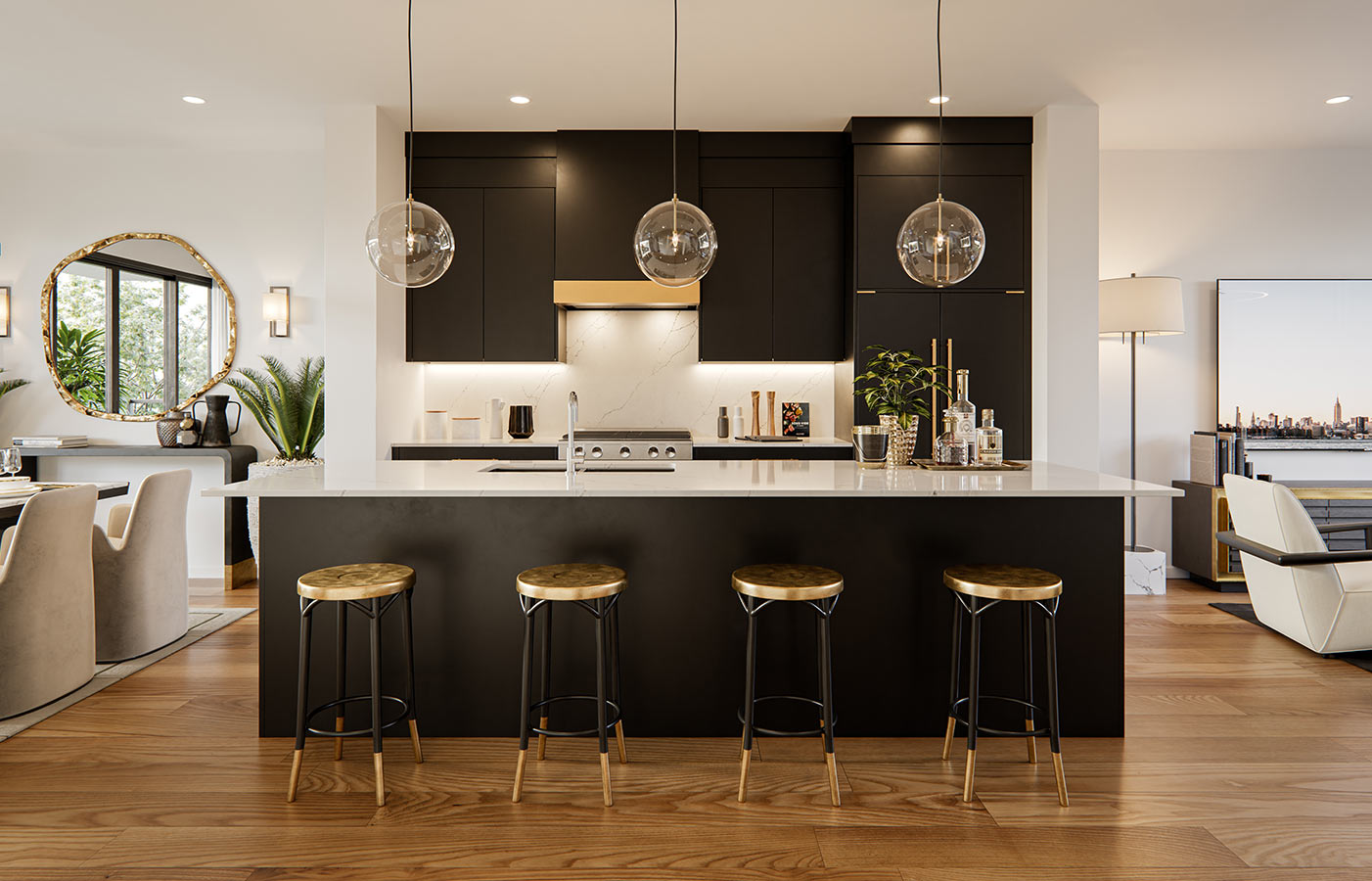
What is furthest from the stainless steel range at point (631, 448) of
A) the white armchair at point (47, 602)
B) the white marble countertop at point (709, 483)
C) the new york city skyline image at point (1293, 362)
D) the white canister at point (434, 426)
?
the new york city skyline image at point (1293, 362)

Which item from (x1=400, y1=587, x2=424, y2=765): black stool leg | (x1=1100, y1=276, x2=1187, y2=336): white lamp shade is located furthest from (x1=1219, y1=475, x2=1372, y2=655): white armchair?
(x1=400, y1=587, x2=424, y2=765): black stool leg

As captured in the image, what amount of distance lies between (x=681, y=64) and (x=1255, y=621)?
13.9ft

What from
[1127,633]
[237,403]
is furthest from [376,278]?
[1127,633]

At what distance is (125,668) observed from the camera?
3.73 meters

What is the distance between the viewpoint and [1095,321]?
4730mm

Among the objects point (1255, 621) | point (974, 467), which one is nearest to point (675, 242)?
point (974, 467)

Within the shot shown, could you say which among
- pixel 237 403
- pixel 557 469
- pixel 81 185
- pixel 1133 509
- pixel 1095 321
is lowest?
pixel 1133 509

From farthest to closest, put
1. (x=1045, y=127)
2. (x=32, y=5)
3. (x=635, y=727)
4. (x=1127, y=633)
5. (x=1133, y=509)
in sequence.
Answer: (x=1133, y=509) < (x=1045, y=127) < (x=1127, y=633) < (x=32, y=5) < (x=635, y=727)

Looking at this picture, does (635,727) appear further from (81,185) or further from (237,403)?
(81,185)

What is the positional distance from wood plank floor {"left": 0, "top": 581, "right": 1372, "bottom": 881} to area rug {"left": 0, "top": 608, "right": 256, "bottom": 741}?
0.31ft

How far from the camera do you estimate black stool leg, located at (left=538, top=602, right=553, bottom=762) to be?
2717 millimetres

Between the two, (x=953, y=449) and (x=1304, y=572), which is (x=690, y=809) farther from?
(x=1304, y=572)

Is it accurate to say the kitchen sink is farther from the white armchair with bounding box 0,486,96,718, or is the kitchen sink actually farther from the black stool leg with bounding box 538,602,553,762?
the white armchair with bounding box 0,486,96,718

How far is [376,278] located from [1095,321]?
4090 mm
